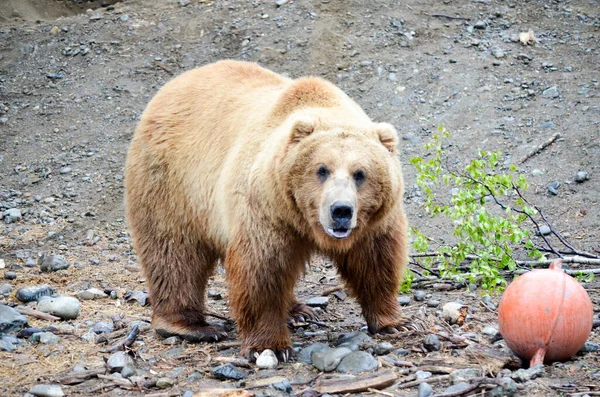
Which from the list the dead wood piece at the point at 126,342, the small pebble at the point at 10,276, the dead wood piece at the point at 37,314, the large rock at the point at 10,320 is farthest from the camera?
the small pebble at the point at 10,276

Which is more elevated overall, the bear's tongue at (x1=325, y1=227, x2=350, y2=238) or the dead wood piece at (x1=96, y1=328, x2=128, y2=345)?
the bear's tongue at (x1=325, y1=227, x2=350, y2=238)

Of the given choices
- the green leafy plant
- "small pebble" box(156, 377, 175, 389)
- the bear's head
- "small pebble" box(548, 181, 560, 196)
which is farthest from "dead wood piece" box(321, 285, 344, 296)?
"small pebble" box(548, 181, 560, 196)

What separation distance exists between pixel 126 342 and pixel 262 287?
1206 mm

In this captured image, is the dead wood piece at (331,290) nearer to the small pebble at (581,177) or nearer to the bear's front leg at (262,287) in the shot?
the bear's front leg at (262,287)

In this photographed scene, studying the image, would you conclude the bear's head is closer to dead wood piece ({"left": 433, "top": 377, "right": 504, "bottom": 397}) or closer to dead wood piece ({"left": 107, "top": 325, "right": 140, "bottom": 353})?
dead wood piece ({"left": 433, "top": 377, "right": 504, "bottom": 397})

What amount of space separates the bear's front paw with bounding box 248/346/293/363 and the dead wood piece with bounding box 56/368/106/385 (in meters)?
0.96

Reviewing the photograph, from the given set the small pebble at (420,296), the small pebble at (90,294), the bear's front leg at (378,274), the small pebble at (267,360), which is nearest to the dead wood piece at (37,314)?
the small pebble at (90,294)

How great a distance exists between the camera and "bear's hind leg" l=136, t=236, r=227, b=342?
6262 mm

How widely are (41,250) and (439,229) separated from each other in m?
4.58

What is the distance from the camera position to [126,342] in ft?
18.9

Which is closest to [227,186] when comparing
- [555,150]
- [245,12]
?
[555,150]

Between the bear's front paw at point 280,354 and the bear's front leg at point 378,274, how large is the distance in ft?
2.30

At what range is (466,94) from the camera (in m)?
10.9

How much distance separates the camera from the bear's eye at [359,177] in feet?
16.4
